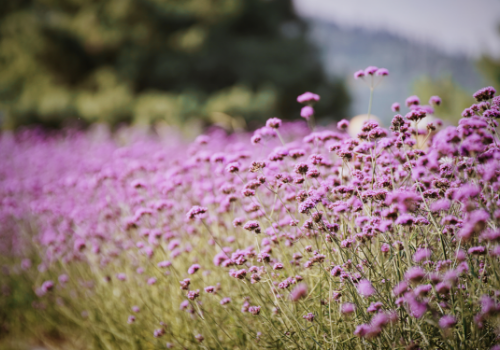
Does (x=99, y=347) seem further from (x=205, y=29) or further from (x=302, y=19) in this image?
(x=302, y=19)

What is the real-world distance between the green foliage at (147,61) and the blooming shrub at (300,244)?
10019 millimetres

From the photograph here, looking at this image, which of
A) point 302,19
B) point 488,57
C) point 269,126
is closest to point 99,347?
point 269,126

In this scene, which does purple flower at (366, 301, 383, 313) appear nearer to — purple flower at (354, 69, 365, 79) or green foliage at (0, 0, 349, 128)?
purple flower at (354, 69, 365, 79)

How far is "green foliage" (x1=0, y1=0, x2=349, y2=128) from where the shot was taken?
14.4 meters

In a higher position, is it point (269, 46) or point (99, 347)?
point (269, 46)

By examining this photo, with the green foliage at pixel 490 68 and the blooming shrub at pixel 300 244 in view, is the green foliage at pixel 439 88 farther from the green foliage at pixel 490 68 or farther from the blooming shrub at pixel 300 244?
the blooming shrub at pixel 300 244

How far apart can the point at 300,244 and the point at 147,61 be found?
15728 mm

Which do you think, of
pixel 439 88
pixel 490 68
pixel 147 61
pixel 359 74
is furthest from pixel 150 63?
pixel 439 88

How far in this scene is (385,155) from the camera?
2309 mm

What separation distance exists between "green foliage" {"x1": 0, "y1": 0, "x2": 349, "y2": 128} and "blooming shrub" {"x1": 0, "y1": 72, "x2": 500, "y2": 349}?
10.0 meters

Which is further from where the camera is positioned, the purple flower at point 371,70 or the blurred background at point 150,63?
the blurred background at point 150,63

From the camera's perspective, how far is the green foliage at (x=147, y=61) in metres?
14.4

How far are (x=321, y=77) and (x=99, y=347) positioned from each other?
16998 mm

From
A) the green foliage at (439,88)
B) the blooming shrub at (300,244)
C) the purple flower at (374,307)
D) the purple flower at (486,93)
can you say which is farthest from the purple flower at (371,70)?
the green foliage at (439,88)
